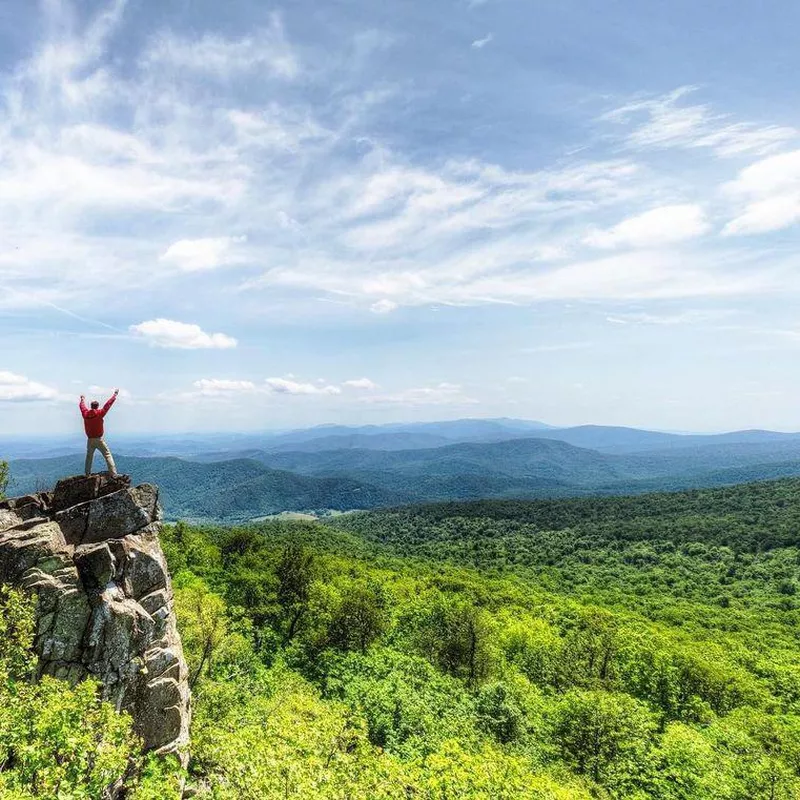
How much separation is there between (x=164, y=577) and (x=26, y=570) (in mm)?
5948

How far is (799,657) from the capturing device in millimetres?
75188

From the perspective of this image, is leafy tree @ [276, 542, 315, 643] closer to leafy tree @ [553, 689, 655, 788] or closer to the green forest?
the green forest

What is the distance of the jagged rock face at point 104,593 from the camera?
70.8 feet

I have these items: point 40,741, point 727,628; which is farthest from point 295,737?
point 727,628

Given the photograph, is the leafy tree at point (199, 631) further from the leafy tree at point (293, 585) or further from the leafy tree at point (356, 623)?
the leafy tree at point (293, 585)

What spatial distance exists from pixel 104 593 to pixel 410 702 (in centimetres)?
2691

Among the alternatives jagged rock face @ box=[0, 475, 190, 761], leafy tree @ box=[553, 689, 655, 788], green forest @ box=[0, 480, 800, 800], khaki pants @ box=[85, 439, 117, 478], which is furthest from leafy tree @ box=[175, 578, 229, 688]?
leafy tree @ box=[553, 689, 655, 788]

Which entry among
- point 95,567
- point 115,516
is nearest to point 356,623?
point 115,516

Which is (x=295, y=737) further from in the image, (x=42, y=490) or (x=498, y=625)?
(x=498, y=625)

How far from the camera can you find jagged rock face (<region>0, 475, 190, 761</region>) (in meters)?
21.6

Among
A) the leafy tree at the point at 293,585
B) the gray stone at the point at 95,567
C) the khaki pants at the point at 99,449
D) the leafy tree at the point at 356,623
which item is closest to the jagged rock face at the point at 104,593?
the gray stone at the point at 95,567

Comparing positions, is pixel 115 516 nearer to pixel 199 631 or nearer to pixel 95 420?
pixel 95 420

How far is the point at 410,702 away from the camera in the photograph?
130 ft

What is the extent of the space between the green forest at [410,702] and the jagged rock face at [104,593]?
150 centimetres
